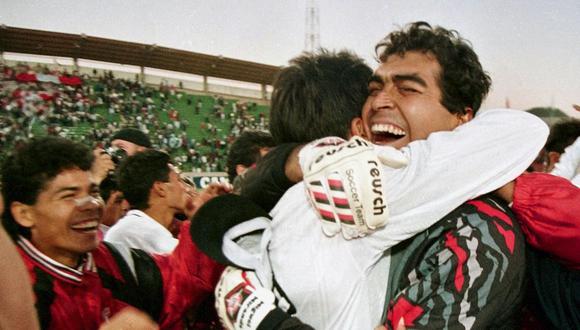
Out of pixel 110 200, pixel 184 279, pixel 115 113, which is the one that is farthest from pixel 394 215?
pixel 115 113

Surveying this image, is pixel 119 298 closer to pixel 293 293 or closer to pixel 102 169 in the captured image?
pixel 293 293

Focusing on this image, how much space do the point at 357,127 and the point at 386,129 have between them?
0.34ft

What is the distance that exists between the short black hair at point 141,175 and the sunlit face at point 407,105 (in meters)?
2.74

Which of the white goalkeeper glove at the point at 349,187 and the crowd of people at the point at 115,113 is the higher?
the crowd of people at the point at 115,113

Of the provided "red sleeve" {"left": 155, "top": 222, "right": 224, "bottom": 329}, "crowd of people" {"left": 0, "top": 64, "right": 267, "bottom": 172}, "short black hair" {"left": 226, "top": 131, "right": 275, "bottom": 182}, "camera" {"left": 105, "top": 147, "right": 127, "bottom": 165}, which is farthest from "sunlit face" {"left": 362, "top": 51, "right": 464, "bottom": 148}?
"crowd of people" {"left": 0, "top": 64, "right": 267, "bottom": 172}

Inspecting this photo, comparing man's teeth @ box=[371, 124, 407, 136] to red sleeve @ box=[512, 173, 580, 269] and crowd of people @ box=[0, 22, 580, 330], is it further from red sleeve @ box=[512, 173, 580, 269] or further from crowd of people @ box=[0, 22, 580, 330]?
red sleeve @ box=[512, 173, 580, 269]

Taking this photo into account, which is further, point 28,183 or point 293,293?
point 28,183

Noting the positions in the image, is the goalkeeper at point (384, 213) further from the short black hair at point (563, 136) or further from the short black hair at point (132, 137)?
the short black hair at point (132, 137)

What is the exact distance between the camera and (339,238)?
1.27 meters

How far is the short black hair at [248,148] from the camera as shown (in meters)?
4.56

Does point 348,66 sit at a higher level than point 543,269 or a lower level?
higher

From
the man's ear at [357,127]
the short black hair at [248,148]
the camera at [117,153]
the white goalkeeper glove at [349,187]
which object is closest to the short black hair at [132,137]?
the camera at [117,153]

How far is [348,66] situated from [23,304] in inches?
48.3

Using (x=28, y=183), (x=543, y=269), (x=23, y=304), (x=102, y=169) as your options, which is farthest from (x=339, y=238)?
(x=102, y=169)
